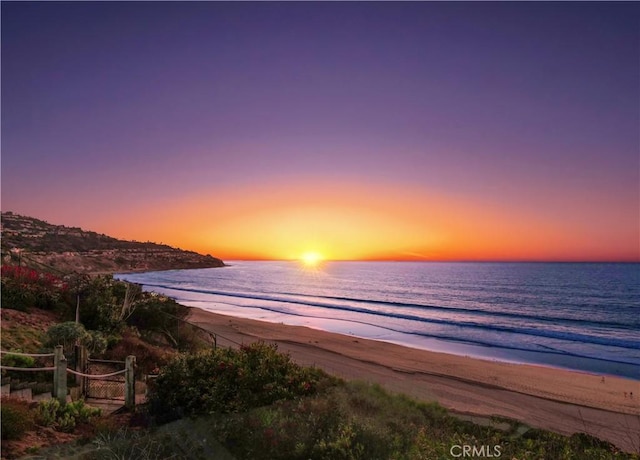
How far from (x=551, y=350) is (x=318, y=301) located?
3781 centimetres

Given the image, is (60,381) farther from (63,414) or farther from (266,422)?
(266,422)

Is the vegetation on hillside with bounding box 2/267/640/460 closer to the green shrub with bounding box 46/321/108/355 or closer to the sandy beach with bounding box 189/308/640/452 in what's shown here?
the green shrub with bounding box 46/321/108/355

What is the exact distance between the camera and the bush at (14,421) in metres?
7.01

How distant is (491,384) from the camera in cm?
2069

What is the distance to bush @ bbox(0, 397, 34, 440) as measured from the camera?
276 inches

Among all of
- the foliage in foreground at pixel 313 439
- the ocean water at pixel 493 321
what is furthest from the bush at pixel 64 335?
the ocean water at pixel 493 321

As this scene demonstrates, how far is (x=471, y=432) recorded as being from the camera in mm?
10031

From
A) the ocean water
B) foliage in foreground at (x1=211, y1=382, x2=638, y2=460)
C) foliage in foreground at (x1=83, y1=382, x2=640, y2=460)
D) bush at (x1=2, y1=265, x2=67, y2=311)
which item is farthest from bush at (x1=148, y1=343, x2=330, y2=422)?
the ocean water

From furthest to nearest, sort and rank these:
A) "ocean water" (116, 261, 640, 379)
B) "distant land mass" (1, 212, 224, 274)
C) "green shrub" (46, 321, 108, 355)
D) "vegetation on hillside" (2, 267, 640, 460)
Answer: "distant land mass" (1, 212, 224, 274) → "ocean water" (116, 261, 640, 379) → "green shrub" (46, 321, 108, 355) → "vegetation on hillside" (2, 267, 640, 460)

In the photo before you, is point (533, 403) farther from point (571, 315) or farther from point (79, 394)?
point (571, 315)

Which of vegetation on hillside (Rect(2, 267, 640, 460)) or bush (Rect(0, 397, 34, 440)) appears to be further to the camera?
vegetation on hillside (Rect(2, 267, 640, 460))

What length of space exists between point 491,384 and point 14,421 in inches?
756

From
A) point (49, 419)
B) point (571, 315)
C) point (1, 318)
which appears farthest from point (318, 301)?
point (49, 419)

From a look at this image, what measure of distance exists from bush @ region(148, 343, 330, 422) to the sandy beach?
7917 millimetres
